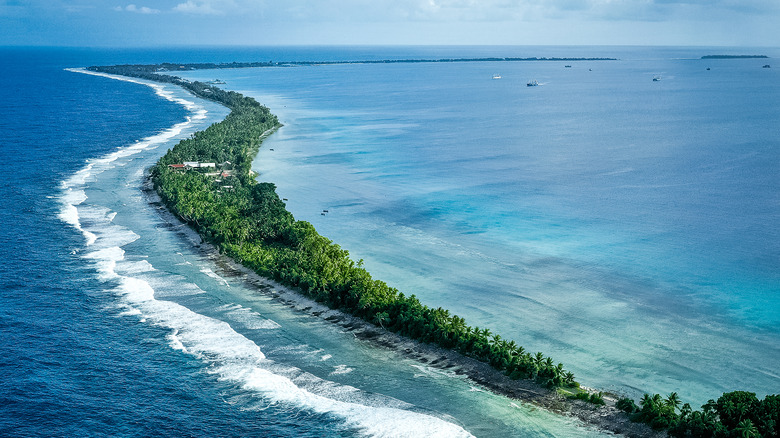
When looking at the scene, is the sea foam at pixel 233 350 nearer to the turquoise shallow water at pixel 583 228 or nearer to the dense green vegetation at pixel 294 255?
the dense green vegetation at pixel 294 255

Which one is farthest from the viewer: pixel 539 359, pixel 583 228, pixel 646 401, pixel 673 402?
pixel 583 228

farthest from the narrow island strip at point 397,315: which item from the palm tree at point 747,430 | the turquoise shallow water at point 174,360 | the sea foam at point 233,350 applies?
the sea foam at point 233,350

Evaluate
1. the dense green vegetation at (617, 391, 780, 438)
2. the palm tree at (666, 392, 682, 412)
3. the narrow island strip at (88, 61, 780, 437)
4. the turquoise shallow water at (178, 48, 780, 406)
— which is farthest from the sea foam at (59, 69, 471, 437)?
the turquoise shallow water at (178, 48, 780, 406)

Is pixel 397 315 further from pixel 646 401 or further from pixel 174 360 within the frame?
pixel 646 401

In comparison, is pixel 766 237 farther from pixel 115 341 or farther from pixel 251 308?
pixel 115 341

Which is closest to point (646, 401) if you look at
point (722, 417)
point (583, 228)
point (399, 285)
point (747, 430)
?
point (722, 417)

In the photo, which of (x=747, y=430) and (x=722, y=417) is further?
(x=722, y=417)

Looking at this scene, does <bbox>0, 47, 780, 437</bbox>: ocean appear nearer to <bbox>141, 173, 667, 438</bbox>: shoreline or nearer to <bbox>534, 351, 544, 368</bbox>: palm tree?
<bbox>141, 173, 667, 438</bbox>: shoreline
